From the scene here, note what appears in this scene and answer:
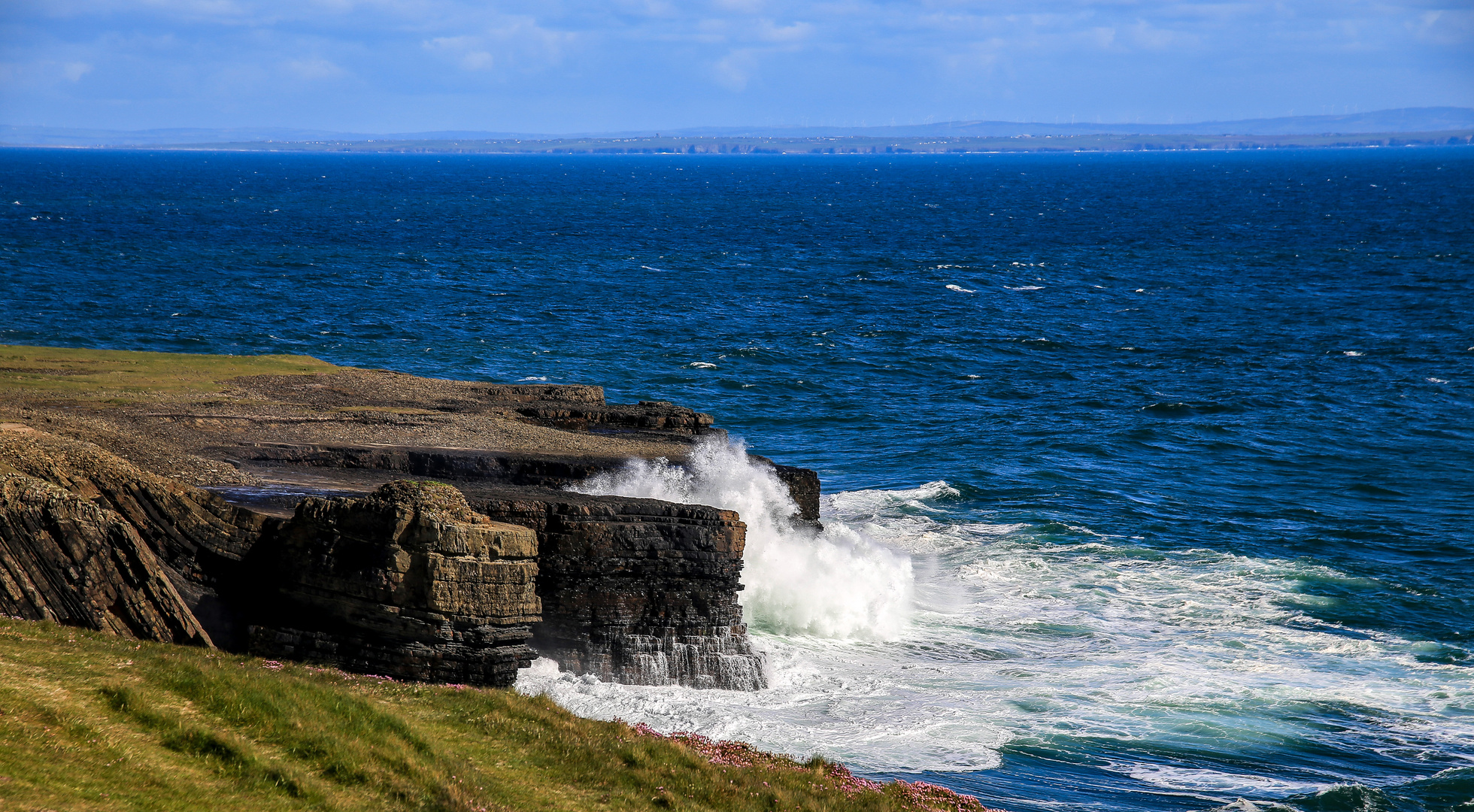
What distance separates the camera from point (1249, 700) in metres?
21.8

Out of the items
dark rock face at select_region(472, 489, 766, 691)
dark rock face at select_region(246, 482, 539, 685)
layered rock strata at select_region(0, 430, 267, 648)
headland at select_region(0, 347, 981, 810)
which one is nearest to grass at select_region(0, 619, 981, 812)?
headland at select_region(0, 347, 981, 810)

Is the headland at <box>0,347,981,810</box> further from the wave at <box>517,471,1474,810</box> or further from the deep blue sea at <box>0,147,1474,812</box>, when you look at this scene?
the deep blue sea at <box>0,147,1474,812</box>

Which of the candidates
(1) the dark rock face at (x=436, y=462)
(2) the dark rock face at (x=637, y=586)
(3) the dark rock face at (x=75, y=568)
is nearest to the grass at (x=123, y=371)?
(1) the dark rock face at (x=436, y=462)

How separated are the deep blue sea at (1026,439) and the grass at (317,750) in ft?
10.6

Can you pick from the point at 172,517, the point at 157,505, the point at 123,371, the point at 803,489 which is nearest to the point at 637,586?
the point at 803,489

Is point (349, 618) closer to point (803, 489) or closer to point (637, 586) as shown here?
point (637, 586)

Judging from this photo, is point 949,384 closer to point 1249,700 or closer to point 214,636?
point 1249,700

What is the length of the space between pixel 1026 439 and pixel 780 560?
18.7m

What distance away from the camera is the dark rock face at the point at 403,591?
17.9 m

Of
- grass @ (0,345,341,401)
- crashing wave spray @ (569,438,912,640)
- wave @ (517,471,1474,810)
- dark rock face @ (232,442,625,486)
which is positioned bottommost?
wave @ (517,471,1474,810)

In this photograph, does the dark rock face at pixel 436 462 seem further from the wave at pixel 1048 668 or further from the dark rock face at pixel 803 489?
the dark rock face at pixel 803 489

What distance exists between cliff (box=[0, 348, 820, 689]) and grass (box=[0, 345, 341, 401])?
462mm

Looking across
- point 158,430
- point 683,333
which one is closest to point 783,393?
point 683,333

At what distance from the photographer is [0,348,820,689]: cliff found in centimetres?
1783
